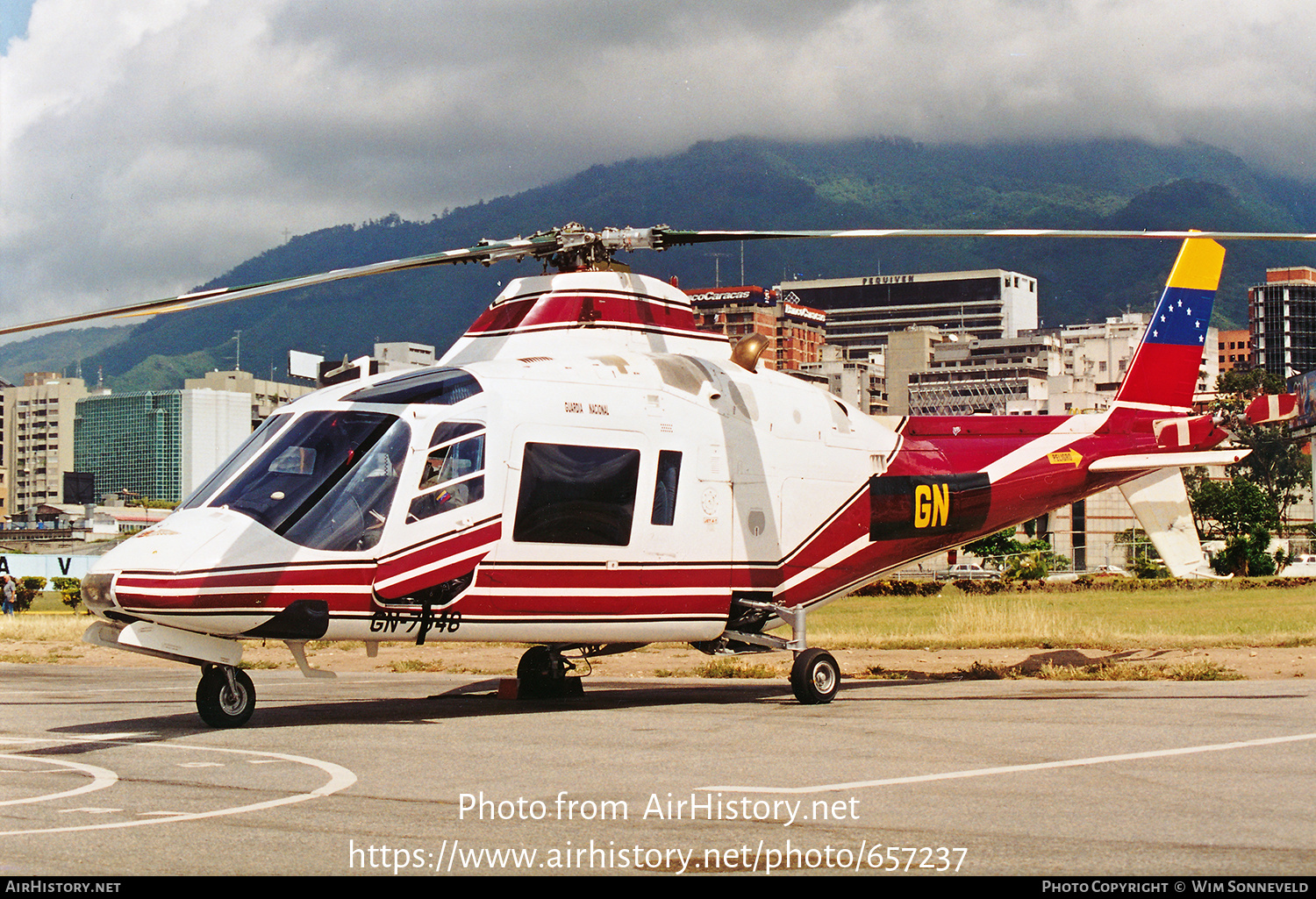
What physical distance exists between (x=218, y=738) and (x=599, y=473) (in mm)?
5277

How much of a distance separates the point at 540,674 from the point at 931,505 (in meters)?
6.23

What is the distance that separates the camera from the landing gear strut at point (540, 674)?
19297mm

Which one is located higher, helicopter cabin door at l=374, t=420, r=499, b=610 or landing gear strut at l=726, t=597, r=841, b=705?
helicopter cabin door at l=374, t=420, r=499, b=610

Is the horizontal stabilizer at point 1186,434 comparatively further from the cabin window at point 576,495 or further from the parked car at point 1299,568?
the parked car at point 1299,568

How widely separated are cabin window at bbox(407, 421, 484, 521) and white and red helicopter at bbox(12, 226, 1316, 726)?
2 centimetres

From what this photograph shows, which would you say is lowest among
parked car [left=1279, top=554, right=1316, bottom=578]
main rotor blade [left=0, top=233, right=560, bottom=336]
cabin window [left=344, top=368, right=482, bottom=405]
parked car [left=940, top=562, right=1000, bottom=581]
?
parked car [left=940, top=562, right=1000, bottom=581]

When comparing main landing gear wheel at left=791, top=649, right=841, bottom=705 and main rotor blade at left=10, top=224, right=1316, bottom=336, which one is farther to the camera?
main landing gear wheel at left=791, top=649, right=841, bottom=705

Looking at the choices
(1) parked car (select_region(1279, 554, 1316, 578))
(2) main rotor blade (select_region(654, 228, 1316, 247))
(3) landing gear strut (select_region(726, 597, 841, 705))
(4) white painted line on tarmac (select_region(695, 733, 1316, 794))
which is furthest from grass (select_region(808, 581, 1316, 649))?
(1) parked car (select_region(1279, 554, 1316, 578))

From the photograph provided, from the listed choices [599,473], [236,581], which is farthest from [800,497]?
[236,581]

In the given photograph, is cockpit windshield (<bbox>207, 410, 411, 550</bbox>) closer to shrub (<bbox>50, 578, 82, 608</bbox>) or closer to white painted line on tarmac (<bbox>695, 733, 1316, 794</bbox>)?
white painted line on tarmac (<bbox>695, 733, 1316, 794</bbox>)

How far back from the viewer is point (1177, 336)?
78.0 feet

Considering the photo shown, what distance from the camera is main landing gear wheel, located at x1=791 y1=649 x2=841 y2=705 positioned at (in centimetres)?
1805

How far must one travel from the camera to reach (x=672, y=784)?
427 inches

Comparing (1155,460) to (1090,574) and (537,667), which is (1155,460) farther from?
(1090,574)
